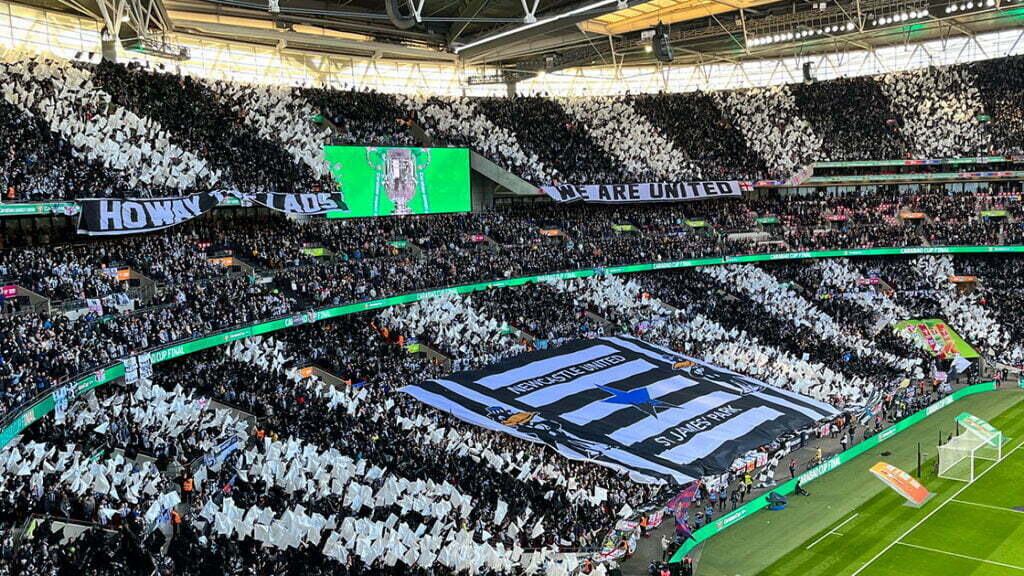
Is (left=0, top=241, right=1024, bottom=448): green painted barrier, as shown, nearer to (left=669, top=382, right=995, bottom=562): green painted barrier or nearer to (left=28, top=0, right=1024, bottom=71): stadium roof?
(left=669, top=382, right=995, bottom=562): green painted barrier

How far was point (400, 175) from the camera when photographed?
45.5 meters

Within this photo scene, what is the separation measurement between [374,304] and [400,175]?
38.8ft

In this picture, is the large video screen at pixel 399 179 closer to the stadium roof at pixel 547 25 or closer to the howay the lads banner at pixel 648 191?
the howay the lads banner at pixel 648 191

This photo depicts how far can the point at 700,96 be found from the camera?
6069 centimetres

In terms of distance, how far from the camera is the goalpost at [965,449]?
3086cm

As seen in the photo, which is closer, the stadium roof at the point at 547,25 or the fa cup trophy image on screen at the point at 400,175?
the stadium roof at the point at 547,25

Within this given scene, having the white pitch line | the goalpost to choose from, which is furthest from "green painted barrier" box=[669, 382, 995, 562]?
the white pitch line

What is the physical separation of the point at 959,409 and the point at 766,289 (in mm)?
11720

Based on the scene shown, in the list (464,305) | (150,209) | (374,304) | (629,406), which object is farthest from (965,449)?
(150,209)

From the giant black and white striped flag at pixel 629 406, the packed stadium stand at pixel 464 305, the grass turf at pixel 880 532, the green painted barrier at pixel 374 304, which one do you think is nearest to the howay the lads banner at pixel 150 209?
the packed stadium stand at pixel 464 305

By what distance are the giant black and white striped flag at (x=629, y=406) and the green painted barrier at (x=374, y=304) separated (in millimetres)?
4664

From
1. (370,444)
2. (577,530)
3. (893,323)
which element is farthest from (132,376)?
(893,323)

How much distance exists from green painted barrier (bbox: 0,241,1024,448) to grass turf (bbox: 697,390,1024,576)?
15835 mm

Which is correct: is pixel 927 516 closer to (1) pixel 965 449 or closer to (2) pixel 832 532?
(2) pixel 832 532
